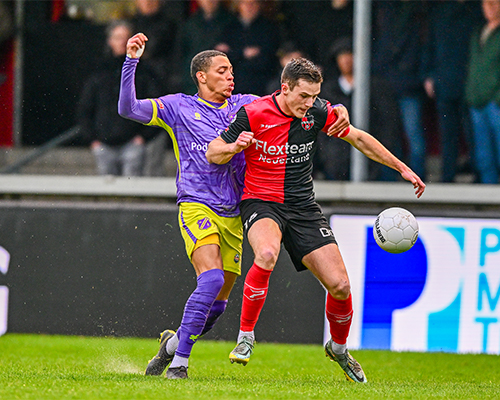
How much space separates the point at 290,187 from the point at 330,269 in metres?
0.66

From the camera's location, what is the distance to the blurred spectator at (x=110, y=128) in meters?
8.87

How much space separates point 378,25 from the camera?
8.64 meters

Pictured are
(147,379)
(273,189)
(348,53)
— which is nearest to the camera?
(147,379)

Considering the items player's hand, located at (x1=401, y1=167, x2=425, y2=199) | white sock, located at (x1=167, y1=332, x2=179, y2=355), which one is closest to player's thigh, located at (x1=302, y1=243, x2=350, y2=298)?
player's hand, located at (x1=401, y1=167, x2=425, y2=199)

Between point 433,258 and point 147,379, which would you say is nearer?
point 147,379

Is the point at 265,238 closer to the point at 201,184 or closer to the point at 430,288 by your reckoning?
the point at 201,184

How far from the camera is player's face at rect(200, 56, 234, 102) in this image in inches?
224

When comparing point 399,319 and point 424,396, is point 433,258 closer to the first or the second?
point 399,319

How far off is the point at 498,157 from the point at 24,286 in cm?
534

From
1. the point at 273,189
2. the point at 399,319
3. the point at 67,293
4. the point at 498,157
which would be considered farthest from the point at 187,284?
the point at 498,157

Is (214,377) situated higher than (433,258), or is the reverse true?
(433,258)

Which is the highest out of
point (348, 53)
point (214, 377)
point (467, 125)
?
point (348, 53)

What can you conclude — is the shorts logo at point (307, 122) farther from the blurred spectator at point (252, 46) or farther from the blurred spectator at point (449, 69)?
the blurred spectator at point (449, 69)

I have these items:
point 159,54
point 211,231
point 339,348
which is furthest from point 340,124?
point 159,54
